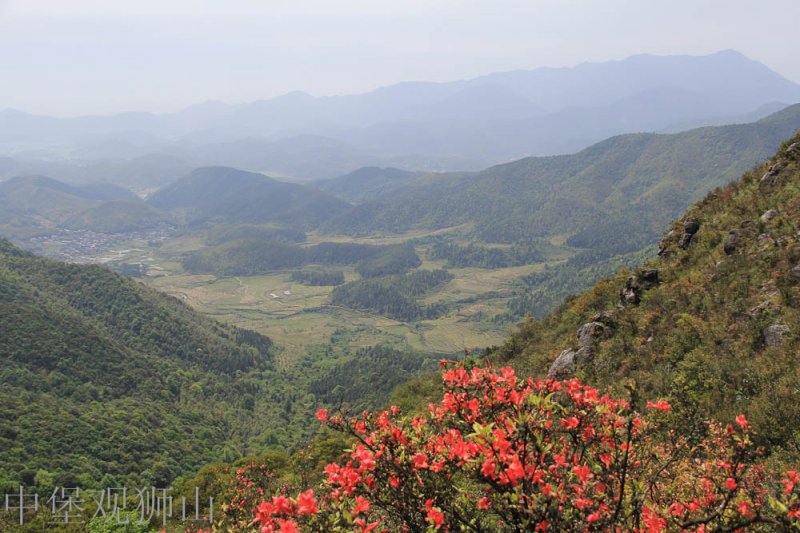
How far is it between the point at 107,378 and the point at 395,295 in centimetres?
11544

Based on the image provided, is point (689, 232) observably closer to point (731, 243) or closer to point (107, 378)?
point (731, 243)

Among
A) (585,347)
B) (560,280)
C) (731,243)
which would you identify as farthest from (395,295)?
(731,243)

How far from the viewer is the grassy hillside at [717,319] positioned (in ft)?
45.9

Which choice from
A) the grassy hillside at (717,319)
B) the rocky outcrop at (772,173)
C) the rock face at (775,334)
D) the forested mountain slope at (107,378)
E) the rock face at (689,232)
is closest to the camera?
the grassy hillside at (717,319)

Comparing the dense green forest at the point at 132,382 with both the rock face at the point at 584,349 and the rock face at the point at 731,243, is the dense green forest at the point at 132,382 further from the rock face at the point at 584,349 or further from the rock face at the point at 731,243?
the rock face at the point at 731,243

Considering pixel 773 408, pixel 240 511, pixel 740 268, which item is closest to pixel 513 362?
pixel 740 268

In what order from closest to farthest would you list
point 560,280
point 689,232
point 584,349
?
point 584,349
point 689,232
point 560,280

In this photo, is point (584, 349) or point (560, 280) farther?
point (560, 280)

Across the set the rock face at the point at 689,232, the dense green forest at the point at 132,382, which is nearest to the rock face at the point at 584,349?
the rock face at the point at 689,232

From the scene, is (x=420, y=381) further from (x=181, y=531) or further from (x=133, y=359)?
(x=133, y=359)

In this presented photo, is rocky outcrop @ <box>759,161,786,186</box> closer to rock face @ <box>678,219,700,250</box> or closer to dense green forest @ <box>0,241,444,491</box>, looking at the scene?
rock face @ <box>678,219,700,250</box>

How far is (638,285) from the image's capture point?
26703 millimetres

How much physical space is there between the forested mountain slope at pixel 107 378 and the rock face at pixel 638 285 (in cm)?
4659

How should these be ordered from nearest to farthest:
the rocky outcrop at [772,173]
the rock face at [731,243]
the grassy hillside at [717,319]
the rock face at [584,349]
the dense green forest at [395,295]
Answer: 1. the grassy hillside at [717,319]
2. the rock face at [731,243]
3. the rock face at [584,349]
4. the rocky outcrop at [772,173]
5. the dense green forest at [395,295]
